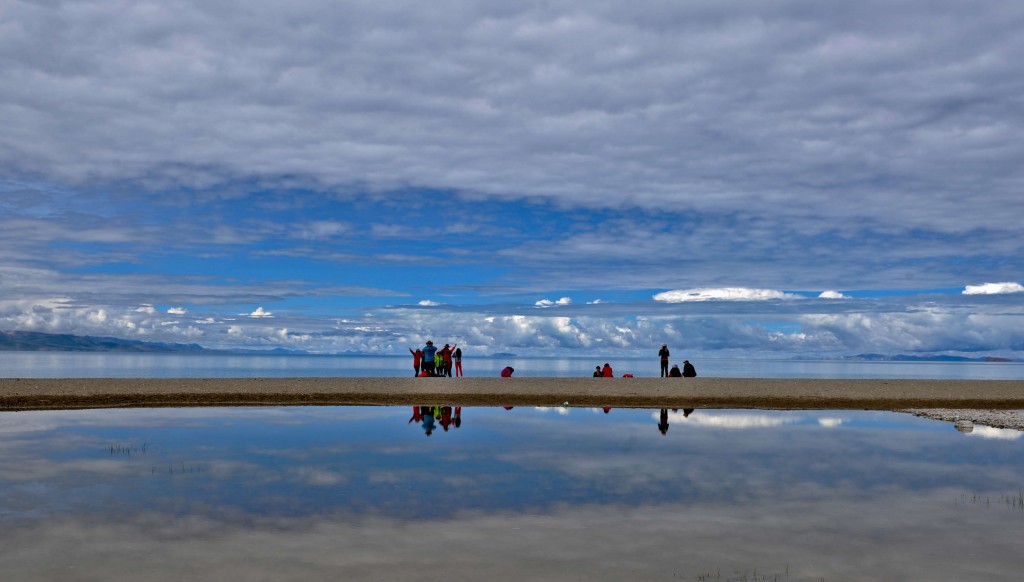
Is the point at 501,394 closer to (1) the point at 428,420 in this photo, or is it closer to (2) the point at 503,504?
(1) the point at 428,420

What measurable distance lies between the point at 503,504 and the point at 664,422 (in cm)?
1395

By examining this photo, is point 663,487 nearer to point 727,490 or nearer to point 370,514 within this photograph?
point 727,490

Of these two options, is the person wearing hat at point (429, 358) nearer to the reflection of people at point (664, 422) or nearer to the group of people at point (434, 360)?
the group of people at point (434, 360)

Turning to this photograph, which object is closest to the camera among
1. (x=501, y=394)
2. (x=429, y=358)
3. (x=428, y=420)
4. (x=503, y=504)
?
(x=503, y=504)

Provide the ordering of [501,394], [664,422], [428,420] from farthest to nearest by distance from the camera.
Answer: [501,394], [664,422], [428,420]

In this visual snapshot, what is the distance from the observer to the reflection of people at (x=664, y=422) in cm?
2400

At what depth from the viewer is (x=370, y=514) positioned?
1219 cm

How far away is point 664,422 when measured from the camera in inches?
1025

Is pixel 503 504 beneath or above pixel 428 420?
→ beneath

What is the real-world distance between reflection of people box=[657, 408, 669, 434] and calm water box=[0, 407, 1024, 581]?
822 millimetres

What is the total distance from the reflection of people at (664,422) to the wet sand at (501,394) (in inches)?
133

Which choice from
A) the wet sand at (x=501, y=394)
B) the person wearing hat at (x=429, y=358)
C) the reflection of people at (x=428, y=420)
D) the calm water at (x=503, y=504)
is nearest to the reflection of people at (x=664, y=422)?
the calm water at (x=503, y=504)

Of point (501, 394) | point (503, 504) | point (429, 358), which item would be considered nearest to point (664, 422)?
point (501, 394)

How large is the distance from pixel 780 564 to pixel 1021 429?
1960 centimetres
